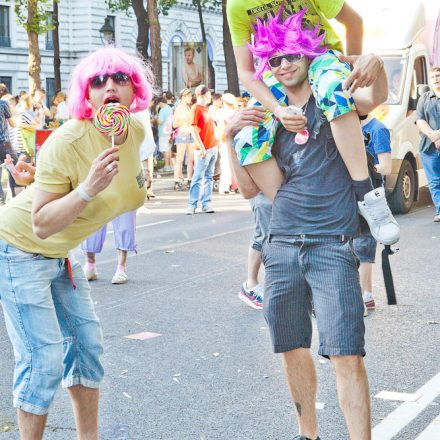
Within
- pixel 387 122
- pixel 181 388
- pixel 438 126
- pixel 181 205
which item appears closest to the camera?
pixel 181 388

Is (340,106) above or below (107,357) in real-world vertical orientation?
above

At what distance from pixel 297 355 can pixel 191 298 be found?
13.6 feet

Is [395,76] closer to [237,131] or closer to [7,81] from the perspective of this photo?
[237,131]

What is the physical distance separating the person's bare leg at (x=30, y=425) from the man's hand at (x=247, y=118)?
1358 millimetres

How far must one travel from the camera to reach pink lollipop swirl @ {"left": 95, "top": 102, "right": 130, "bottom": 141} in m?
3.68

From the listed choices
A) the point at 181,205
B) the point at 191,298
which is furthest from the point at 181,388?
the point at 181,205

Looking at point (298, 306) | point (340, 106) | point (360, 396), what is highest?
point (340, 106)

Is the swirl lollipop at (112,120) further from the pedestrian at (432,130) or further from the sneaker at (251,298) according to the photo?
the pedestrian at (432,130)

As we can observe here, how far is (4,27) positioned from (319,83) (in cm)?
4645

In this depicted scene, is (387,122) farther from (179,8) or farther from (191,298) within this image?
(179,8)

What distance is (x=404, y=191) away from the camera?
47.7 ft

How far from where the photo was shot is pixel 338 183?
156 inches

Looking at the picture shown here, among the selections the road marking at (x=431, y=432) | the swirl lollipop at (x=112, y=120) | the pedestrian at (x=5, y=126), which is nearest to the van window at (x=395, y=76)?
the pedestrian at (x=5, y=126)

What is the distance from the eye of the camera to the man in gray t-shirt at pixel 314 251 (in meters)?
3.90
